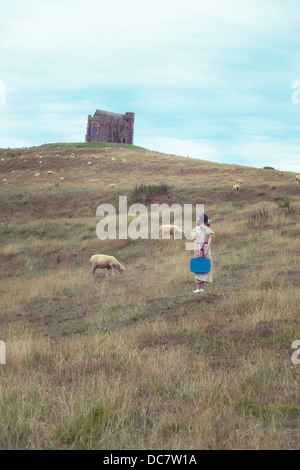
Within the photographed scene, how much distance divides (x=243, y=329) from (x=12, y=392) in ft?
11.0

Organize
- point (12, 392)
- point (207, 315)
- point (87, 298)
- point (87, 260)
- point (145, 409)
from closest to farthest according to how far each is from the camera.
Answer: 1. point (145, 409)
2. point (12, 392)
3. point (207, 315)
4. point (87, 298)
5. point (87, 260)

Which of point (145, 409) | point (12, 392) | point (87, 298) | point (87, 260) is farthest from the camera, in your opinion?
point (87, 260)

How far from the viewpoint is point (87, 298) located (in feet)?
33.4

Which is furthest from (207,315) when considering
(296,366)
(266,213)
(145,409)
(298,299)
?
(266,213)

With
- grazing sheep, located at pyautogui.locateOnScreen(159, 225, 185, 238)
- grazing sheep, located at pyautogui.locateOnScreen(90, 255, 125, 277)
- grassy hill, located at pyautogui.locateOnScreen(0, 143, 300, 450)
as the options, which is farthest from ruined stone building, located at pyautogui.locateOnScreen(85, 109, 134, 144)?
grazing sheep, located at pyautogui.locateOnScreen(90, 255, 125, 277)

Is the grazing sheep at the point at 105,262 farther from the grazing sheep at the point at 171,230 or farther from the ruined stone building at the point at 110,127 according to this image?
the ruined stone building at the point at 110,127
